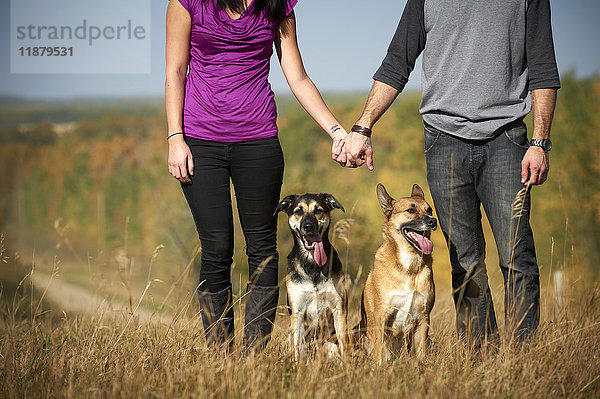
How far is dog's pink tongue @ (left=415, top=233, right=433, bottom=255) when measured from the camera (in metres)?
3.80

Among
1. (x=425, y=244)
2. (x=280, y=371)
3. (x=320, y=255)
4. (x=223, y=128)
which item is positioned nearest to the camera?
(x=280, y=371)

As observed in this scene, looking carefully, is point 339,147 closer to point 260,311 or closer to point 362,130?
point 362,130

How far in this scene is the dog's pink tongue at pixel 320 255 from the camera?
13.1ft

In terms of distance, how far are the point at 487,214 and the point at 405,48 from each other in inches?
42.9

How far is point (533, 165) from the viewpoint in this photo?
2980mm

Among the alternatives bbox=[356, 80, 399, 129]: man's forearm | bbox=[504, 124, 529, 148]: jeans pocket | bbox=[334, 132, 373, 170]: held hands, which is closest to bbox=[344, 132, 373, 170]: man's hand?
bbox=[334, 132, 373, 170]: held hands

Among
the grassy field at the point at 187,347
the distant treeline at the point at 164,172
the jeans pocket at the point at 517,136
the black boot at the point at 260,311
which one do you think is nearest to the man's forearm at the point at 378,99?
the grassy field at the point at 187,347

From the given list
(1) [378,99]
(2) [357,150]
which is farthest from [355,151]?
(1) [378,99]

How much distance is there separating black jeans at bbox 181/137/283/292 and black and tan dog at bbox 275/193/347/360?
732mm

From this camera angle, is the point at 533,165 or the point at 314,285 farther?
the point at 314,285

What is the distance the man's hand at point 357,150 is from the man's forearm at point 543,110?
3.01 feet

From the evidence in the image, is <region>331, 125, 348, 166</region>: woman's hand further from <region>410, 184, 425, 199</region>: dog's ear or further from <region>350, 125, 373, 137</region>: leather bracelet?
<region>410, 184, 425, 199</region>: dog's ear

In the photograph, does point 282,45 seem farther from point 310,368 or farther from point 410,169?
point 410,169

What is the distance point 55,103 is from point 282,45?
5768 cm
